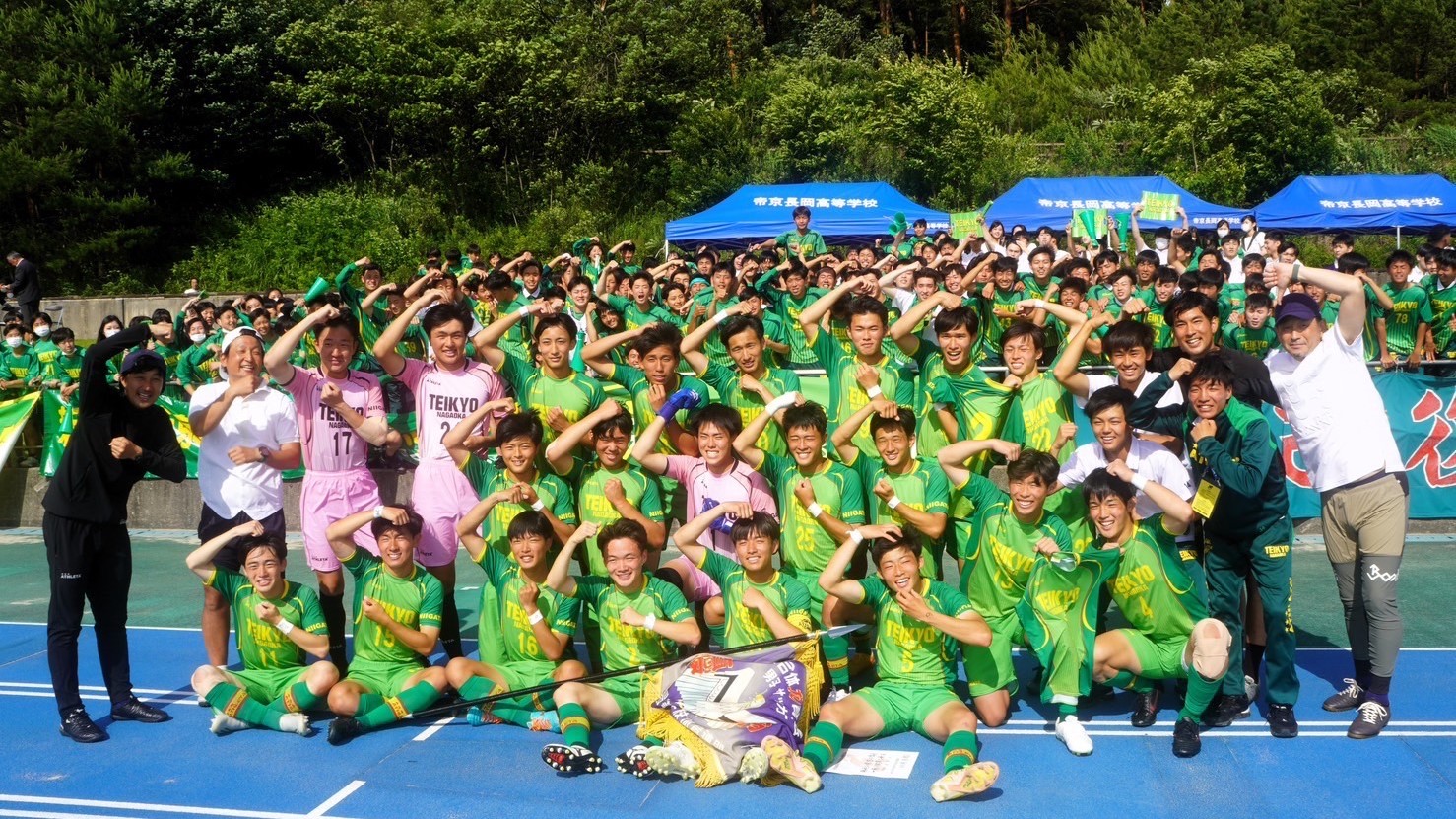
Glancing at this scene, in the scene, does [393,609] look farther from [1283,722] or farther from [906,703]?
[1283,722]

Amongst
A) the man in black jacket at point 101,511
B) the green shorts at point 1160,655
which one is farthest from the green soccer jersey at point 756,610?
the man in black jacket at point 101,511

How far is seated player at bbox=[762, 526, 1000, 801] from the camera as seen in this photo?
5523 mm

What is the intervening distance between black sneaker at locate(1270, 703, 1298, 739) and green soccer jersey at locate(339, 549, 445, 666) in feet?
13.8

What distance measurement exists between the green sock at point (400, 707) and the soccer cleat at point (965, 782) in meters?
2.64

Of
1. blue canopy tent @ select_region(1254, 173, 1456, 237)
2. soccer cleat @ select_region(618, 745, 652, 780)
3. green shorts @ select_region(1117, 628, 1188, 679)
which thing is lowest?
soccer cleat @ select_region(618, 745, 652, 780)

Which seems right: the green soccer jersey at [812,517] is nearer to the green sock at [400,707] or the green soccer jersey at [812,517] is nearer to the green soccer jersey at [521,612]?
the green soccer jersey at [521,612]

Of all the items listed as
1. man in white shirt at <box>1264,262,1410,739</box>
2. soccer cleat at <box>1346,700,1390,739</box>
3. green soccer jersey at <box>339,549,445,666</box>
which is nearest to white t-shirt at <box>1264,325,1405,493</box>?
man in white shirt at <box>1264,262,1410,739</box>

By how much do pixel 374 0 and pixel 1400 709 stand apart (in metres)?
33.1

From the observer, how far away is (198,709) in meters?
6.63

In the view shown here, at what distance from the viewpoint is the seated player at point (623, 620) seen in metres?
5.96

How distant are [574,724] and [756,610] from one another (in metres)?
1.05

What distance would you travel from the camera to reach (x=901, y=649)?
5.88m

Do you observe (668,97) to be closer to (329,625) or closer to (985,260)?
(985,260)

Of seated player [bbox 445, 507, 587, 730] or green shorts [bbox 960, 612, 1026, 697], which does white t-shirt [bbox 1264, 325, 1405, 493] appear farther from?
seated player [bbox 445, 507, 587, 730]
